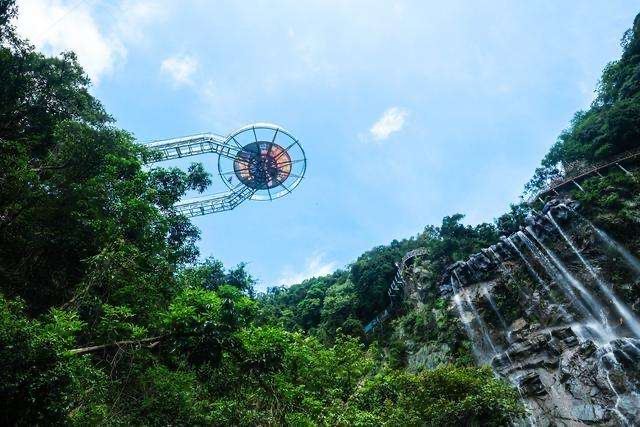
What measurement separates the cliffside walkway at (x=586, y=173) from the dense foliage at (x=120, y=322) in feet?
67.0

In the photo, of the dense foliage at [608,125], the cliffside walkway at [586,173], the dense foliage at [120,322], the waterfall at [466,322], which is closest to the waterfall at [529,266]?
the waterfall at [466,322]

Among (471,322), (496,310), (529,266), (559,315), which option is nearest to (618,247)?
(529,266)

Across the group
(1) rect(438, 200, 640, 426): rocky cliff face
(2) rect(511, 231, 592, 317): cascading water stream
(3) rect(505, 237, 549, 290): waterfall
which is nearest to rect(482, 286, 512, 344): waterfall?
(1) rect(438, 200, 640, 426): rocky cliff face

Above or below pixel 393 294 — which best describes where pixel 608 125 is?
above

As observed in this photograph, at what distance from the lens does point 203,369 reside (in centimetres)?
946

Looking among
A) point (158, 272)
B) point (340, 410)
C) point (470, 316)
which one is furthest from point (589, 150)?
point (158, 272)

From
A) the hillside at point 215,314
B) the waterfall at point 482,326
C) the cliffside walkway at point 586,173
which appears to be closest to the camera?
the hillside at point 215,314

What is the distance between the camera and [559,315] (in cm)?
2200

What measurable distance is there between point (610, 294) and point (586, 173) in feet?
34.7

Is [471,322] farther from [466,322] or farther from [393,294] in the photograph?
[393,294]

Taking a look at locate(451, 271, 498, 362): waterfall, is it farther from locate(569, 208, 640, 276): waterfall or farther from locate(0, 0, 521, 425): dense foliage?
locate(0, 0, 521, 425): dense foliage

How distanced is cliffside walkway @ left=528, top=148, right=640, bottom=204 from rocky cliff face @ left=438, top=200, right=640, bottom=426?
3472 millimetres

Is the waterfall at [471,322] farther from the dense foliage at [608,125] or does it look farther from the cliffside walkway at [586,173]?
the dense foliage at [608,125]

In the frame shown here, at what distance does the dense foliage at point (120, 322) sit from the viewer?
738 cm
